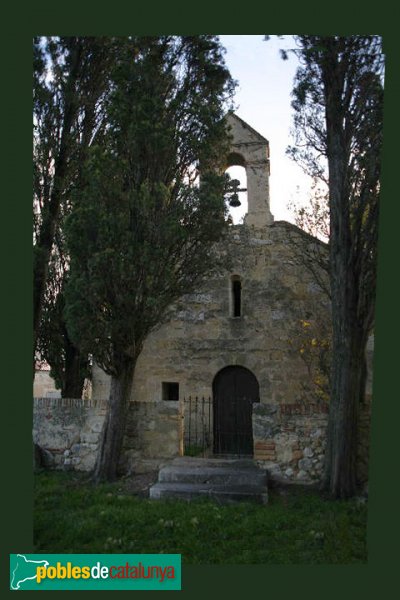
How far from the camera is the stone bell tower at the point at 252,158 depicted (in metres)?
10.1

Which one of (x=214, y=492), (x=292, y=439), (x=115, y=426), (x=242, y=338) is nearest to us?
(x=214, y=492)

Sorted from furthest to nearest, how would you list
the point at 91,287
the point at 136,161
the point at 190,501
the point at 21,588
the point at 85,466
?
the point at 85,466 → the point at 136,161 → the point at 91,287 → the point at 190,501 → the point at 21,588

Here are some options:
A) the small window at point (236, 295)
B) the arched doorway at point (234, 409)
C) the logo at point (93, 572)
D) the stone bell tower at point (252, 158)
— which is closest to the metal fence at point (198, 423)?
the arched doorway at point (234, 409)

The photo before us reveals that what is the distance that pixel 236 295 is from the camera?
1087 centimetres

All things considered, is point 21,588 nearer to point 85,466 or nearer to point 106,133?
point 85,466

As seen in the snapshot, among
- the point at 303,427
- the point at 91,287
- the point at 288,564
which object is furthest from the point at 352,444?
the point at 91,287

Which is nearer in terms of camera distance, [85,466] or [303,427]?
[303,427]

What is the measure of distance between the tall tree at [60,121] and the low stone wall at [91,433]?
163cm

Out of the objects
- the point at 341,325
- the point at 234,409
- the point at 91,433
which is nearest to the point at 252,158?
the point at 341,325

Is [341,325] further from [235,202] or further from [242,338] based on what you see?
[235,202]

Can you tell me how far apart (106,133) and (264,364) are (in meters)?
5.48

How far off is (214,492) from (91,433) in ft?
8.13

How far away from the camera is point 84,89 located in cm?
689

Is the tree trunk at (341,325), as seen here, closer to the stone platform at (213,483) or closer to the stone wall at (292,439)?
the stone wall at (292,439)
